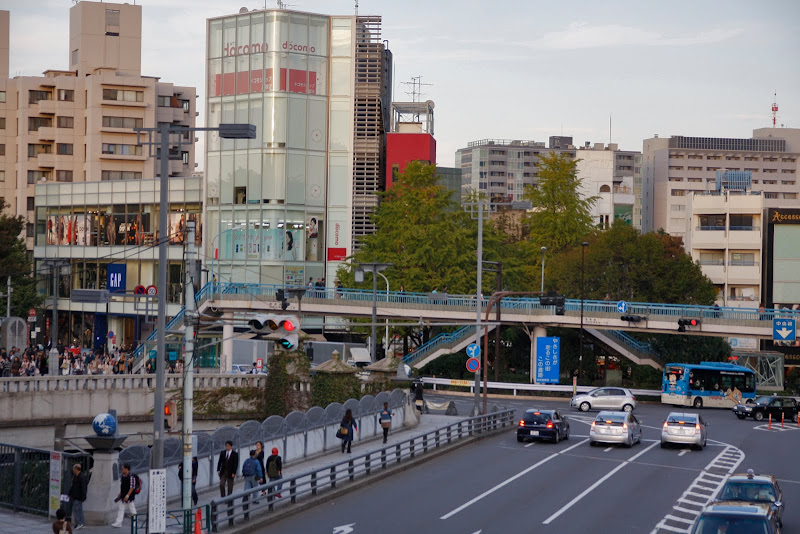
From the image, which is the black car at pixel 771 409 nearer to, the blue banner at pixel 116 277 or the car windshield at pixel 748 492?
the car windshield at pixel 748 492

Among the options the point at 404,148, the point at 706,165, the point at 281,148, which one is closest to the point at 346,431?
the point at 281,148

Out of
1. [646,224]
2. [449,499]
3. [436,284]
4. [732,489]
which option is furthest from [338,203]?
[646,224]

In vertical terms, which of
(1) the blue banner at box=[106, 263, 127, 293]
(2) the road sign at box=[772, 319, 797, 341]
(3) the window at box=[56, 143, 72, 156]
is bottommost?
(2) the road sign at box=[772, 319, 797, 341]

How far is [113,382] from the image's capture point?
166 feet

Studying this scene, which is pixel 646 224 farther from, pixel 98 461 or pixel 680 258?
pixel 98 461

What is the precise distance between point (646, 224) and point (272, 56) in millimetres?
103742

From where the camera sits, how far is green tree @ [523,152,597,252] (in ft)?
312

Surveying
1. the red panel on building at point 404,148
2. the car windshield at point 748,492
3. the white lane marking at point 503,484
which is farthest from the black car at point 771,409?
the red panel on building at point 404,148

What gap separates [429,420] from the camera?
4941cm

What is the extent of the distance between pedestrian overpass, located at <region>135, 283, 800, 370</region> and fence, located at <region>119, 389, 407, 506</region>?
2229cm

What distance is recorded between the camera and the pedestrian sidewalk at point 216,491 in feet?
82.6

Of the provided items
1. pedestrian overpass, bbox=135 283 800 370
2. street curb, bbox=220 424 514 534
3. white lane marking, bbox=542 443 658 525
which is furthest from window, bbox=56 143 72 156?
white lane marking, bbox=542 443 658 525

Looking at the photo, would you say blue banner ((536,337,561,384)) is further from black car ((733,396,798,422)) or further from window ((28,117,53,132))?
window ((28,117,53,132))

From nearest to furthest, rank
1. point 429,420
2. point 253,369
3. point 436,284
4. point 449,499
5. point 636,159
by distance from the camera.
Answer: point 449,499
point 429,420
point 253,369
point 436,284
point 636,159
